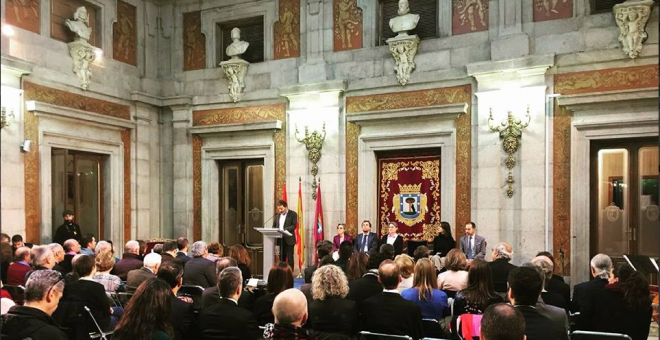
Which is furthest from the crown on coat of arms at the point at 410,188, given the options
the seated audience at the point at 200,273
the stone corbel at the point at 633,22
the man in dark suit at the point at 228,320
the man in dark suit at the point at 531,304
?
the man in dark suit at the point at 531,304

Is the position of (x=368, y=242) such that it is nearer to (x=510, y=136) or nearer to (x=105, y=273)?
(x=510, y=136)

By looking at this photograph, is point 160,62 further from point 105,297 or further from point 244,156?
point 105,297

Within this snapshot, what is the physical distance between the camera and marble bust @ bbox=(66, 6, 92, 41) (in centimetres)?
980

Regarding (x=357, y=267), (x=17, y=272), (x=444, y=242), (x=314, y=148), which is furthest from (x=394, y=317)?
(x=314, y=148)

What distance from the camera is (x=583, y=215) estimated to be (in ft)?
27.1

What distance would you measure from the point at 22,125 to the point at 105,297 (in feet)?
19.2

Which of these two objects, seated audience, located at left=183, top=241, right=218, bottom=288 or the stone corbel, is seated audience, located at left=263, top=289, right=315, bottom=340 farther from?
the stone corbel

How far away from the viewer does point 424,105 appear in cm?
933

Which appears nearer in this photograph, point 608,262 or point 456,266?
point 608,262

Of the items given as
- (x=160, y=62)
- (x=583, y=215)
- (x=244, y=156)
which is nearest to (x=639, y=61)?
(x=583, y=215)

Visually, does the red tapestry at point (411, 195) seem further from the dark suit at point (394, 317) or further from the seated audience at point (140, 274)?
the dark suit at point (394, 317)

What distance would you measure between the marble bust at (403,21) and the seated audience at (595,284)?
5825mm

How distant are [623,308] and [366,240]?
5.19 meters

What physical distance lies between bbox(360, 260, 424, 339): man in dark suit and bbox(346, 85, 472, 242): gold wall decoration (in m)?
5.40
